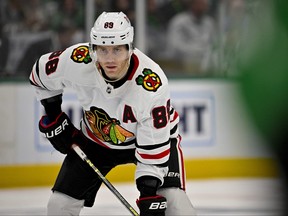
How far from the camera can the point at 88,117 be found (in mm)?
2371

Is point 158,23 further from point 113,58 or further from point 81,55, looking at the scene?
point 113,58

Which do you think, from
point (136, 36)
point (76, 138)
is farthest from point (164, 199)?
point (136, 36)

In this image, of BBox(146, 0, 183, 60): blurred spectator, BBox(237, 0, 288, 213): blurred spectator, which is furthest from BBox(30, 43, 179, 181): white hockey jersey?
BBox(146, 0, 183, 60): blurred spectator

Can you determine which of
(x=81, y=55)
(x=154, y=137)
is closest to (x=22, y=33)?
(x=81, y=55)

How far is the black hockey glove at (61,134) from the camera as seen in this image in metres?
2.45

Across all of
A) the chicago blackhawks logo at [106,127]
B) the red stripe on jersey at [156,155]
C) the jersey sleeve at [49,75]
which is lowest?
the red stripe on jersey at [156,155]

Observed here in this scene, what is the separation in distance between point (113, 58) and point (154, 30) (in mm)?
3096

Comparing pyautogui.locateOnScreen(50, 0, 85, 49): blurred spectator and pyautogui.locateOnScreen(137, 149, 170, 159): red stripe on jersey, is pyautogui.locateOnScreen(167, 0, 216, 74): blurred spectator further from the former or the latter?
pyautogui.locateOnScreen(137, 149, 170, 159): red stripe on jersey

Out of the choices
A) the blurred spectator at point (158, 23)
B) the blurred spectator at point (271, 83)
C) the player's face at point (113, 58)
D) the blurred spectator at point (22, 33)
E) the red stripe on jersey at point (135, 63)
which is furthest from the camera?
the blurred spectator at point (158, 23)

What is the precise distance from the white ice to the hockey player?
3.40ft

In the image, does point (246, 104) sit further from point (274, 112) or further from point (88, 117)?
point (88, 117)

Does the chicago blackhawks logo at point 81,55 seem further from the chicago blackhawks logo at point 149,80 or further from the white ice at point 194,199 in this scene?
the white ice at point 194,199

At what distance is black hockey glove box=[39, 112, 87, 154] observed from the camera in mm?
2445

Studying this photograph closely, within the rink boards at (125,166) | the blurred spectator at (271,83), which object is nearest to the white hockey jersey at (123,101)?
the blurred spectator at (271,83)
